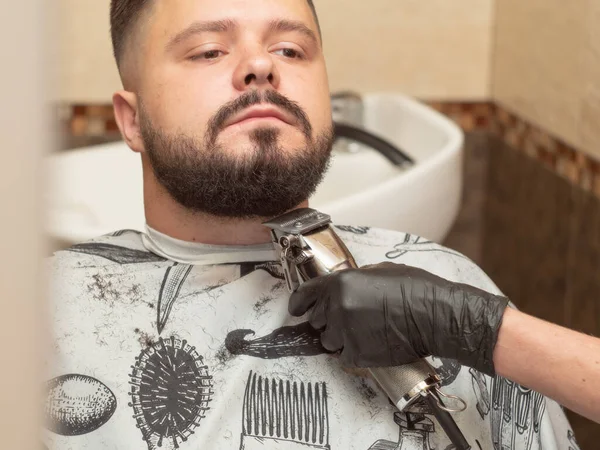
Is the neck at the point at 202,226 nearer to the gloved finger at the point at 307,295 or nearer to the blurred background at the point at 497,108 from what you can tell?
the gloved finger at the point at 307,295

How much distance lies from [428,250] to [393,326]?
0.35 metres

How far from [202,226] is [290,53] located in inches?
12.9

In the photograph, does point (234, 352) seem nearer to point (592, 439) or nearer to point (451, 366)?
point (451, 366)

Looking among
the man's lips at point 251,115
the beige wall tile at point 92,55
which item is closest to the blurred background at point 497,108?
the beige wall tile at point 92,55

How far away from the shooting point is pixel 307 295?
1.20m

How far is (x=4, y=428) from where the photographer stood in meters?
0.28

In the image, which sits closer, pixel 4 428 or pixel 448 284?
pixel 4 428

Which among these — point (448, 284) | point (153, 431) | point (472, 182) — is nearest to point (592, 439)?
point (472, 182)

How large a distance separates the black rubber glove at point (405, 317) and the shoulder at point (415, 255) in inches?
10.7

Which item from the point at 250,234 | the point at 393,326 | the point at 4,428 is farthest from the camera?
the point at 250,234

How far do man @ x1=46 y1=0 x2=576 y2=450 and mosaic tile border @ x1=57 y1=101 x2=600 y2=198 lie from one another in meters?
1.02

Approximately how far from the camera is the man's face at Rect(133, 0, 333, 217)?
1.30 meters

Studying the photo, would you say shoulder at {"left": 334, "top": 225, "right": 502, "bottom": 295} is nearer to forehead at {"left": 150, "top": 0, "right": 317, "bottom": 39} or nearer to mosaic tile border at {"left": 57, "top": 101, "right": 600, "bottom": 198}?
forehead at {"left": 150, "top": 0, "right": 317, "bottom": 39}

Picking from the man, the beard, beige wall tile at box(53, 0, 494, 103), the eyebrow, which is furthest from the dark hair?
beige wall tile at box(53, 0, 494, 103)
